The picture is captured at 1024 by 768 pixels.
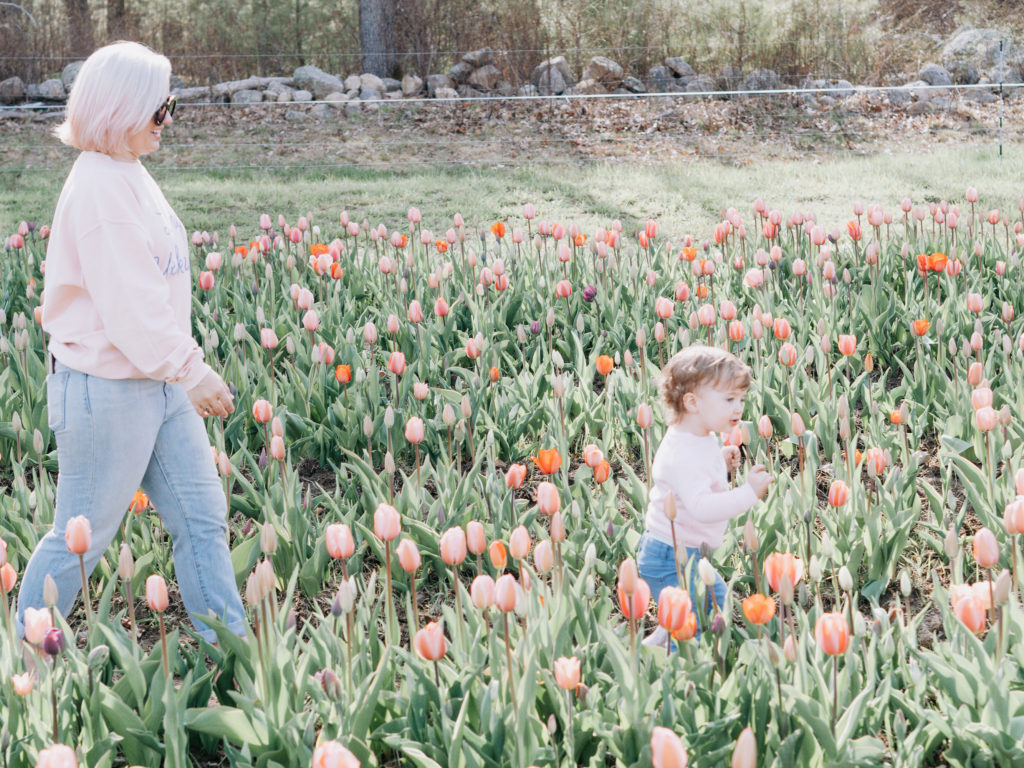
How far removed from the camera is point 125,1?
17.2 metres

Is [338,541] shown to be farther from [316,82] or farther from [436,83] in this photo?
[316,82]

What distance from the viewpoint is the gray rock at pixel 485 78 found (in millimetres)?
14305

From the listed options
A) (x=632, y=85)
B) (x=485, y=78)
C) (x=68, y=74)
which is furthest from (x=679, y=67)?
(x=68, y=74)

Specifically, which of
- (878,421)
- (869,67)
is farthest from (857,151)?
(878,421)

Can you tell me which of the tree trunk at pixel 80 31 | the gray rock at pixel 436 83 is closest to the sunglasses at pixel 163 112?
the gray rock at pixel 436 83

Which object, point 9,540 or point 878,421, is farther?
point 878,421

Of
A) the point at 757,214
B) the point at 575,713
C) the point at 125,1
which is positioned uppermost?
the point at 125,1

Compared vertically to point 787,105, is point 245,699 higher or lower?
lower

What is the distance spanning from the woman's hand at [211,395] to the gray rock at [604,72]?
12233 mm

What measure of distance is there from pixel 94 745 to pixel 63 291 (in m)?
0.99

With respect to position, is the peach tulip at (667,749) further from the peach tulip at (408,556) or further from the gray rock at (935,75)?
the gray rock at (935,75)

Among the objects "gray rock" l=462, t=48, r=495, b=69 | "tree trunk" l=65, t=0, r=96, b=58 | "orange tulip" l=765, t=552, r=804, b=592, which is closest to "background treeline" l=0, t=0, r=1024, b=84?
"tree trunk" l=65, t=0, r=96, b=58

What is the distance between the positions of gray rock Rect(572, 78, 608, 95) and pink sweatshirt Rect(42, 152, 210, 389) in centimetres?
1179

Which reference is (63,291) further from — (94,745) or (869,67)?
(869,67)
